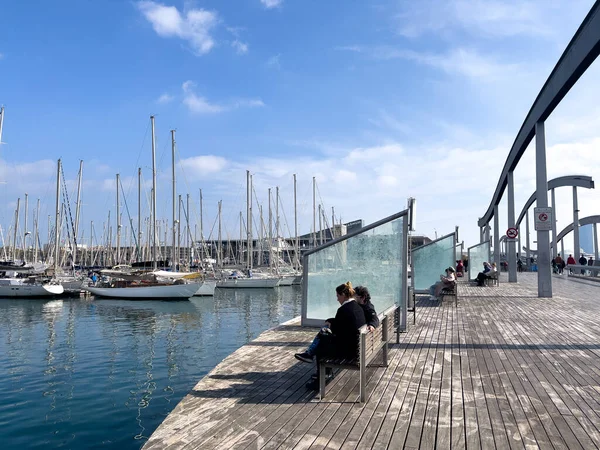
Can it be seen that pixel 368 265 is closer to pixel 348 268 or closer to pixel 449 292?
pixel 348 268

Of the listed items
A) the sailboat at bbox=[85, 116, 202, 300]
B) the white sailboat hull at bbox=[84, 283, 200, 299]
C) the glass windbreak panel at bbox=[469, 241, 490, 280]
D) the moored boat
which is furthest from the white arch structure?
the moored boat

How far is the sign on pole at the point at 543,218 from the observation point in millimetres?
16812

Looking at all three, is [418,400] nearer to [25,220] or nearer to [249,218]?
[249,218]

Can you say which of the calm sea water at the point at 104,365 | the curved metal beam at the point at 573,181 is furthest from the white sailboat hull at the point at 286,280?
the curved metal beam at the point at 573,181

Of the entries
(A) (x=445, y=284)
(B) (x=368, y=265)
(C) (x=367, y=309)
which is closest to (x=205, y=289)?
(A) (x=445, y=284)

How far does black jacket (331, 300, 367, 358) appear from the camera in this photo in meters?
5.71

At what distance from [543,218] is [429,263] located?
16.1 ft

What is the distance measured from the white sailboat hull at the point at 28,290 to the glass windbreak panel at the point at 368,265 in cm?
3315

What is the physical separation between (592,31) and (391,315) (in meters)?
7.79

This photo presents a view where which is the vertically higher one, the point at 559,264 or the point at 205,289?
the point at 559,264

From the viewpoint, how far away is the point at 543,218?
55.3ft

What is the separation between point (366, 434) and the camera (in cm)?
456

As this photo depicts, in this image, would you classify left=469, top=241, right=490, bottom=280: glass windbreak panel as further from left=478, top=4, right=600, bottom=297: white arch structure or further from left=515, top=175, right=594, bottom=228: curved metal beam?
left=515, top=175, right=594, bottom=228: curved metal beam

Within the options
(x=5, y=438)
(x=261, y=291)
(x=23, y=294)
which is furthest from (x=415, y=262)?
(x=23, y=294)
